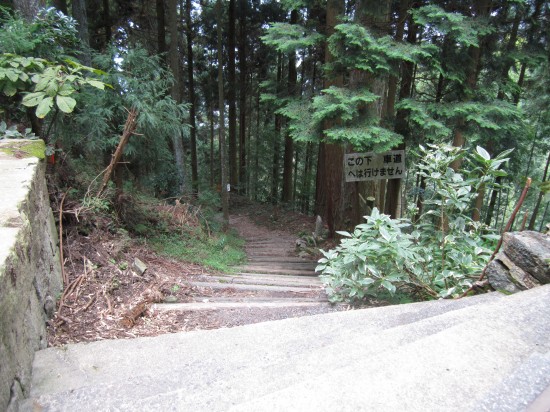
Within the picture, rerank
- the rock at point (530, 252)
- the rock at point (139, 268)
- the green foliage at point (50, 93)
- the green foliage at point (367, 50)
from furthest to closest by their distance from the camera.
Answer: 1. the green foliage at point (367, 50)
2. the rock at point (139, 268)
3. the green foliage at point (50, 93)
4. the rock at point (530, 252)

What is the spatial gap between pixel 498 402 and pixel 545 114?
13.1 m

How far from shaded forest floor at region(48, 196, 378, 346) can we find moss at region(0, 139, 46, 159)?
81cm

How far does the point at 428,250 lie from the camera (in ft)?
8.70

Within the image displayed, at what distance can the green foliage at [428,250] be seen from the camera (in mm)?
2445

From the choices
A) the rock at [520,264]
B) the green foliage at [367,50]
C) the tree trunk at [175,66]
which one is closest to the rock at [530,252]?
the rock at [520,264]

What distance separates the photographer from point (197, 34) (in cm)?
1447

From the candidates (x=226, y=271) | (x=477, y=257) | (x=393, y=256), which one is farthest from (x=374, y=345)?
(x=226, y=271)

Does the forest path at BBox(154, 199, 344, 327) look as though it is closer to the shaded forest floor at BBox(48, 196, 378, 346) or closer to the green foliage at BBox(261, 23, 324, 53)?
the shaded forest floor at BBox(48, 196, 378, 346)

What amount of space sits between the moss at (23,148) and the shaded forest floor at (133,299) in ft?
2.65

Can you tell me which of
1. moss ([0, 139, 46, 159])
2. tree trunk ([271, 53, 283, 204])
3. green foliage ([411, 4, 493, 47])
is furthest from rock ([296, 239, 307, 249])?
tree trunk ([271, 53, 283, 204])

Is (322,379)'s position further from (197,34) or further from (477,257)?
(197,34)

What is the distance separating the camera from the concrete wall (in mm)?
1231

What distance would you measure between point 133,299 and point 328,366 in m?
1.97

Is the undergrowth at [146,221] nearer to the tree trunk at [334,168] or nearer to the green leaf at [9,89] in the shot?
the green leaf at [9,89]
